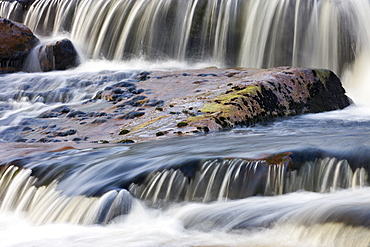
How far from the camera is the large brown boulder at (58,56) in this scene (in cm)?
1399

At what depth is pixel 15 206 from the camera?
16.7ft

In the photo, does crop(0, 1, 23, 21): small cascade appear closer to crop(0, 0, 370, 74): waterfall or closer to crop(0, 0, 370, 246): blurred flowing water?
crop(0, 0, 370, 74): waterfall

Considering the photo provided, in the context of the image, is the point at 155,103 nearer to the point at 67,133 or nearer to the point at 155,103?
the point at 155,103

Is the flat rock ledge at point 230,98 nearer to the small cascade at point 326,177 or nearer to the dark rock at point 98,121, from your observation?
the dark rock at point 98,121

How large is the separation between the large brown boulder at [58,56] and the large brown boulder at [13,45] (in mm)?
519

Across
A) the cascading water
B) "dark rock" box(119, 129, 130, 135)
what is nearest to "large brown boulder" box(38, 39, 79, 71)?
the cascading water

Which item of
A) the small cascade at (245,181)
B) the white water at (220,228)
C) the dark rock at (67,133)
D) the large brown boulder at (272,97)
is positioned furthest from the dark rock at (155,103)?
the white water at (220,228)

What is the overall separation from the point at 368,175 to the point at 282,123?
3.25 m

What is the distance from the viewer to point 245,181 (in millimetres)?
4438

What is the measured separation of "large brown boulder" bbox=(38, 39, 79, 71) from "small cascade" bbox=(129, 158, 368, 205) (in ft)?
33.2

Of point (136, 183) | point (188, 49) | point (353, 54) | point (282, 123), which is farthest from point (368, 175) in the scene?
point (188, 49)

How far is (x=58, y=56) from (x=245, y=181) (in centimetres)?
1097

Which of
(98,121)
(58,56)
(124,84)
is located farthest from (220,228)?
(58,56)

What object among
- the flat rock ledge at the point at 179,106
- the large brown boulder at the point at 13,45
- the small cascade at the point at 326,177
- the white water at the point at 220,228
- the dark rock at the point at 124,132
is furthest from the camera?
the large brown boulder at the point at 13,45
